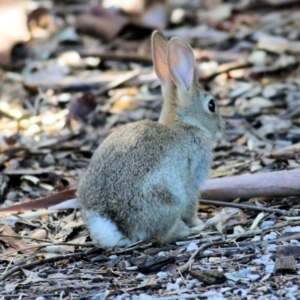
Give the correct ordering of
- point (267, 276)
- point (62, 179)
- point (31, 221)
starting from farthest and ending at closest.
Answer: point (62, 179) → point (31, 221) → point (267, 276)

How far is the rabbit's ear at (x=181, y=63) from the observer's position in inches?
237

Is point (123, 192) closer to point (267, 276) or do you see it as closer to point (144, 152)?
point (144, 152)

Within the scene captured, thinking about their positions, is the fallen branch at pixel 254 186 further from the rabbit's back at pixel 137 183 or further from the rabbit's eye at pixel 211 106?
the rabbit's back at pixel 137 183

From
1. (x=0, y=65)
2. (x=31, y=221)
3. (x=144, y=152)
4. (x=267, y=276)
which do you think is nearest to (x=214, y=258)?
(x=267, y=276)

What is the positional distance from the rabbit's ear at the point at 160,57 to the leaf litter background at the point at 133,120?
1.02m

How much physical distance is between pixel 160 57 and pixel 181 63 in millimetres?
285

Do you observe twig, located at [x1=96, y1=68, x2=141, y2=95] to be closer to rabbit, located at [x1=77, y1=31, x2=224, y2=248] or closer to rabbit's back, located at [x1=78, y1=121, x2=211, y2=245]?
rabbit, located at [x1=77, y1=31, x2=224, y2=248]

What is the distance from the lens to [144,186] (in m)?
5.24

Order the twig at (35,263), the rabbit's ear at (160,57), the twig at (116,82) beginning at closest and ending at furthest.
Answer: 1. the twig at (35,263)
2. the rabbit's ear at (160,57)
3. the twig at (116,82)

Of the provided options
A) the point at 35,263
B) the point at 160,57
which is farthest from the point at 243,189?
the point at 35,263

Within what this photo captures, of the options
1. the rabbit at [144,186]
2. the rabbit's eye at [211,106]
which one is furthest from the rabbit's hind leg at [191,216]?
the rabbit's eye at [211,106]

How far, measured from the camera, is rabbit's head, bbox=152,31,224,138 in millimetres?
6051

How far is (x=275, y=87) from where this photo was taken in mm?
9078

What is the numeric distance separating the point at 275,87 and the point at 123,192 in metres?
4.27
